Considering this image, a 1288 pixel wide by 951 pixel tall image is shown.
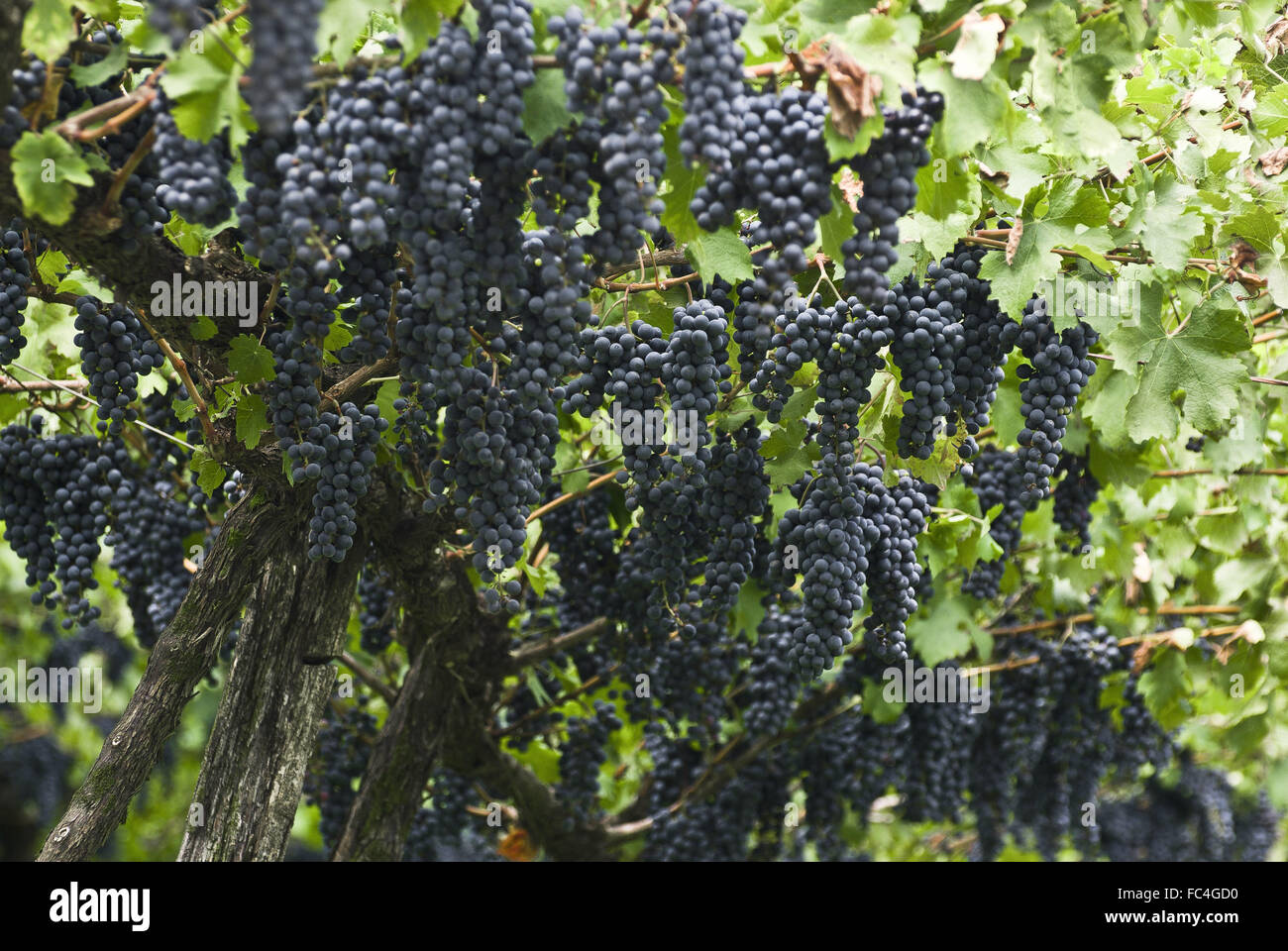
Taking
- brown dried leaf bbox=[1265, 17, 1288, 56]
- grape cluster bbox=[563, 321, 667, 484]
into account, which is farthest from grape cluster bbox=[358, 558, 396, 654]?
brown dried leaf bbox=[1265, 17, 1288, 56]

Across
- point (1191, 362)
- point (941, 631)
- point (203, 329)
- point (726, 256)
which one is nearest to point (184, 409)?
point (203, 329)

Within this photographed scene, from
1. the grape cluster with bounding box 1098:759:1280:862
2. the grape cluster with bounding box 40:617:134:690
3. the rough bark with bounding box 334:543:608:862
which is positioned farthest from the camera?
the grape cluster with bounding box 40:617:134:690

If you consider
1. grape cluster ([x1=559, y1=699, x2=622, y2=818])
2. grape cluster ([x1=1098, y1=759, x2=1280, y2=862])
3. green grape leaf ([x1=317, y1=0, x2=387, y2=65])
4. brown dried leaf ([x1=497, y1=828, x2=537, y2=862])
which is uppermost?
green grape leaf ([x1=317, y1=0, x2=387, y2=65])

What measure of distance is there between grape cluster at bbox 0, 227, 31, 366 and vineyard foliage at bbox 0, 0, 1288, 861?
0.05 feet

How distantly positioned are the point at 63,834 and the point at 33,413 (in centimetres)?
191

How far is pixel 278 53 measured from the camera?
2098 millimetres

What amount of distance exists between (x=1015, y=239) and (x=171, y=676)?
8.80 feet

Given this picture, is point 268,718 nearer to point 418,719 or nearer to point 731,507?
point 418,719

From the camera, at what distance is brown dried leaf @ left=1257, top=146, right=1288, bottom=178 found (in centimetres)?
384

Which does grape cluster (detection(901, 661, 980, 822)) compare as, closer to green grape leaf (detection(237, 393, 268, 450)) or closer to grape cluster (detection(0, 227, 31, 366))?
green grape leaf (detection(237, 393, 268, 450))

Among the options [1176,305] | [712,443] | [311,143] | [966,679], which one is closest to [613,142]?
[311,143]

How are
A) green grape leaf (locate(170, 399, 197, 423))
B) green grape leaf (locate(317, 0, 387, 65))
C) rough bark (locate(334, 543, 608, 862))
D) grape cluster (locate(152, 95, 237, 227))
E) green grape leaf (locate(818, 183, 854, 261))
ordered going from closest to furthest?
green grape leaf (locate(317, 0, 387, 65)) → grape cluster (locate(152, 95, 237, 227)) → green grape leaf (locate(818, 183, 854, 261)) → green grape leaf (locate(170, 399, 197, 423)) → rough bark (locate(334, 543, 608, 862))

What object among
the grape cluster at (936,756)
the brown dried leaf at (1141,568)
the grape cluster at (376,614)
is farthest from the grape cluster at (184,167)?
the brown dried leaf at (1141,568)

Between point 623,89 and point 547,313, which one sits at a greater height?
point 623,89
